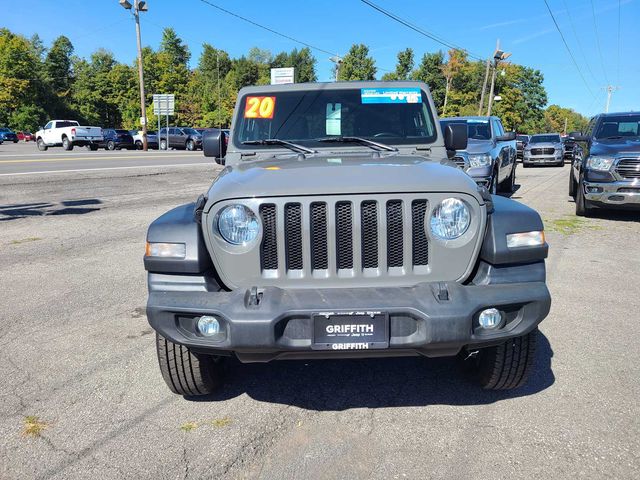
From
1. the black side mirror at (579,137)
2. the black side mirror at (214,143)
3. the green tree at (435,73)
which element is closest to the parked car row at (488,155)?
the black side mirror at (579,137)

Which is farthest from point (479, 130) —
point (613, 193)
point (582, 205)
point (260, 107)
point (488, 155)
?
point (260, 107)

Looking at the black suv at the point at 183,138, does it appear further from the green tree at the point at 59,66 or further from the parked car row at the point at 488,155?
the green tree at the point at 59,66

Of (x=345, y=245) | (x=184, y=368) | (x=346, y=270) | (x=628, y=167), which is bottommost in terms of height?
(x=184, y=368)

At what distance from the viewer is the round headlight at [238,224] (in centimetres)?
270

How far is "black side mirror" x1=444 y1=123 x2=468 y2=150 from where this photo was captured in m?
4.07

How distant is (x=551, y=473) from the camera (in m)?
2.45

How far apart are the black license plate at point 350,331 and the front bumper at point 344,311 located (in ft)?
0.11

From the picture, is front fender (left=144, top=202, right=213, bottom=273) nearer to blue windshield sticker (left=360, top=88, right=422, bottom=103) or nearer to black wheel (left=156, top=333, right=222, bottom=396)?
black wheel (left=156, top=333, right=222, bottom=396)

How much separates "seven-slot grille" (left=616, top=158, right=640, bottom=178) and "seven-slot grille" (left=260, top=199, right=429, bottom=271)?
750 centimetres

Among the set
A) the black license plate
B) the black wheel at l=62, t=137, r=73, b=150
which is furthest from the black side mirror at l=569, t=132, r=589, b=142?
the black wheel at l=62, t=137, r=73, b=150

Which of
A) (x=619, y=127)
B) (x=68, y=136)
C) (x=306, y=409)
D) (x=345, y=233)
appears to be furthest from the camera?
(x=68, y=136)

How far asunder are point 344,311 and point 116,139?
132 feet

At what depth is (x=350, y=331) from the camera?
Answer: 8.25 ft

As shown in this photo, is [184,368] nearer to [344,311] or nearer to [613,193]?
[344,311]
